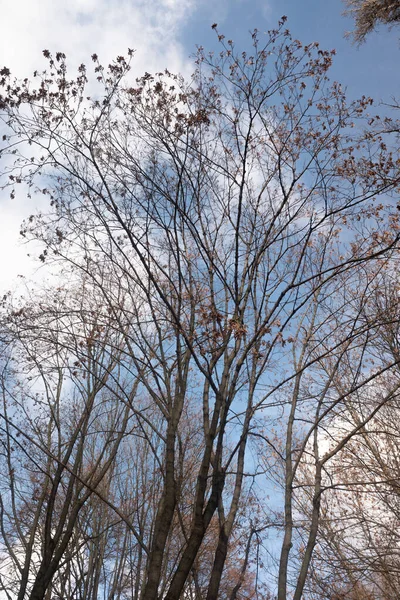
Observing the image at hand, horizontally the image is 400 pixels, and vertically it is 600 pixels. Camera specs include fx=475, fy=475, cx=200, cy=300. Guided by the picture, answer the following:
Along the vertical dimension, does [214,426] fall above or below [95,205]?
below

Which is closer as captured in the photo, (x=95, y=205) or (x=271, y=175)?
(x=95, y=205)

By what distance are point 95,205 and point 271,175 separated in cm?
216

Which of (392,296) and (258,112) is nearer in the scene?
(258,112)

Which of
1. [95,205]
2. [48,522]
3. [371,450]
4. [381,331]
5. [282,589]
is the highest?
[381,331]

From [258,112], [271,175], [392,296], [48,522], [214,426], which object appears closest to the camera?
[214,426]

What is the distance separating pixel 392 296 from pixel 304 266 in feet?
10.1

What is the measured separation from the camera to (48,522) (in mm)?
7441

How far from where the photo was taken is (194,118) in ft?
17.5

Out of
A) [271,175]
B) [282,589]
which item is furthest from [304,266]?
[282,589]

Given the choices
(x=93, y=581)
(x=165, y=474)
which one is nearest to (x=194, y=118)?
(x=165, y=474)

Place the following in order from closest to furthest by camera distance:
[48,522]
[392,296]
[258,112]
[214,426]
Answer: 1. [214,426]
2. [258,112]
3. [48,522]
4. [392,296]

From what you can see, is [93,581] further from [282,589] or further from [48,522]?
[282,589]

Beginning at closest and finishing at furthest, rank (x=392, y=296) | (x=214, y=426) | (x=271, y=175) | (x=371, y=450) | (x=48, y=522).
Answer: (x=214, y=426)
(x=271, y=175)
(x=48, y=522)
(x=392, y=296)
(x=371, y=450)

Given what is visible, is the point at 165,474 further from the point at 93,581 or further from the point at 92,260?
the point at 93,581
